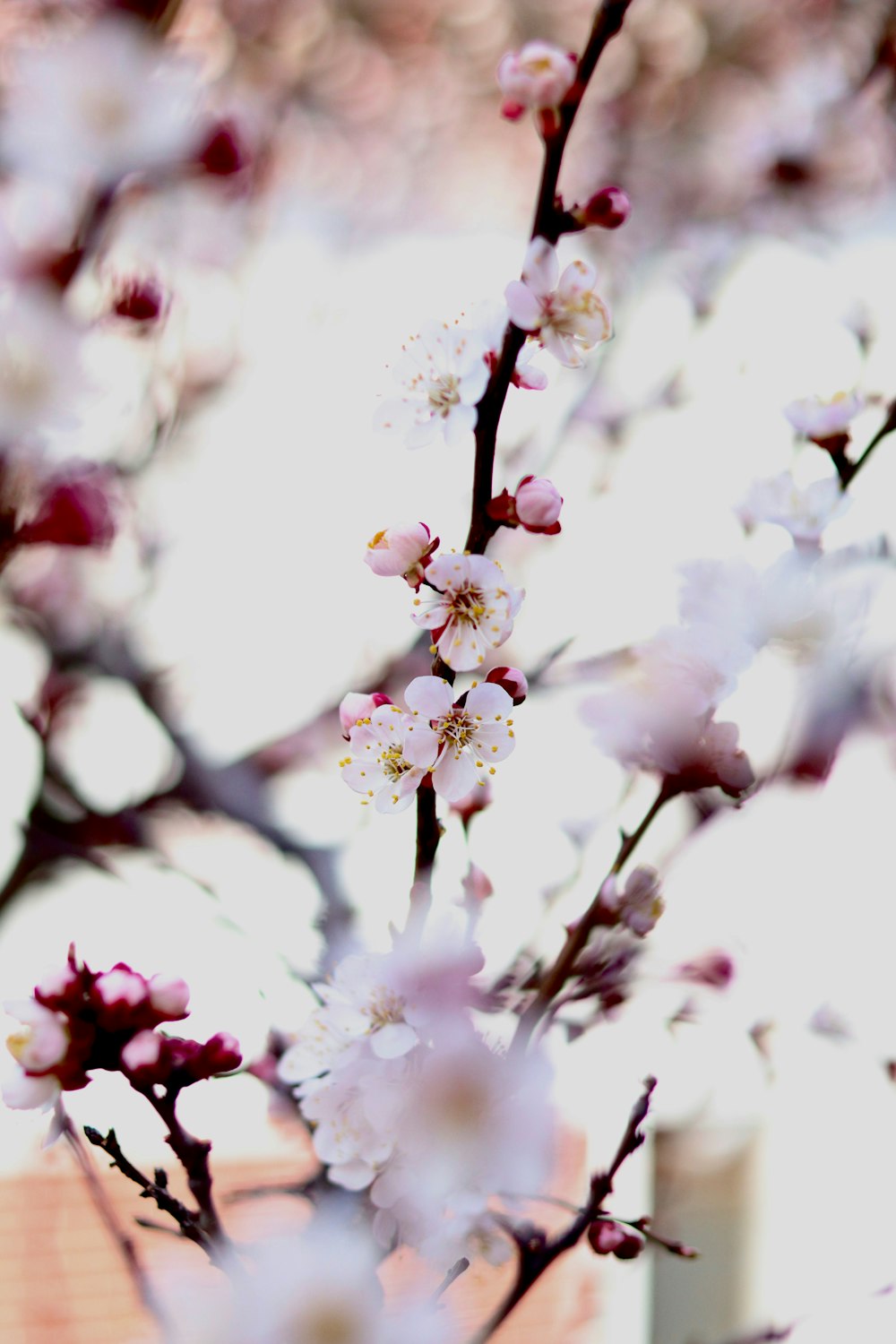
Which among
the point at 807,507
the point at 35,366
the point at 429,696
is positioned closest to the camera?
the point at 429,696

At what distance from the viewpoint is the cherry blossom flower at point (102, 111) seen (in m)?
0.64

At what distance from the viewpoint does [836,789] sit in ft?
2.82

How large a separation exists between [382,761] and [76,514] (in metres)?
0.42

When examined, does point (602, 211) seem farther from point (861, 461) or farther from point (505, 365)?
point (861, 461)

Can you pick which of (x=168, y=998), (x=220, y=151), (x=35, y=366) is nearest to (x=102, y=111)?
(x=220, y=151)

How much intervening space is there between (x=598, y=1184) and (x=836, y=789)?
62cm

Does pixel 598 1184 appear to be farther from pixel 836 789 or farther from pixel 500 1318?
pixel 836 789

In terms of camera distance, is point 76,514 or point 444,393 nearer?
point 444,393

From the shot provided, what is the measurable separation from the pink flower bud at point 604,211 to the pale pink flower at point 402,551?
0.10 meters

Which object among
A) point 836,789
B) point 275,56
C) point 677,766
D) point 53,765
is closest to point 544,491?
point 677,766

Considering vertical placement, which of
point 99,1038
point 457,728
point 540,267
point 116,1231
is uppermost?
point 540,267

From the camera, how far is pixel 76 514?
2.06 feet

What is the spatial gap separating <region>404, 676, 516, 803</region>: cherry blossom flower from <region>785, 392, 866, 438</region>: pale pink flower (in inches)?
7.5

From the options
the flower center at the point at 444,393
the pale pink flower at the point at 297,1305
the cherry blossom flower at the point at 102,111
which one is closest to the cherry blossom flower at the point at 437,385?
the flower center at the point at 444,393
